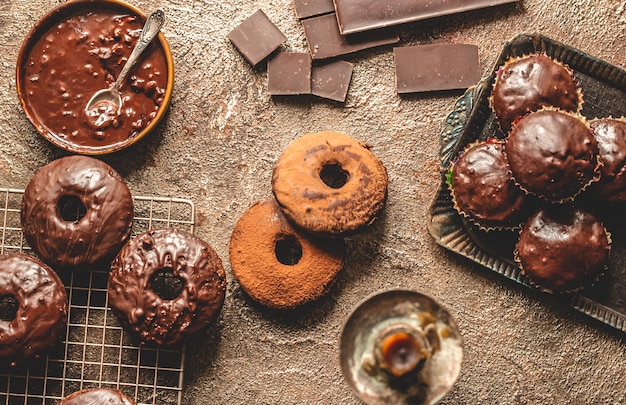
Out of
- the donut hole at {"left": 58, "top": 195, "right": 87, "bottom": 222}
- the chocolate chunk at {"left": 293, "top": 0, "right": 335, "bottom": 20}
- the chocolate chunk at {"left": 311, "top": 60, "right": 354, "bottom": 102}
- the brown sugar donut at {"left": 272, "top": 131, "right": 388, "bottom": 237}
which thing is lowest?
the brown sugar donut at {"left": 272, "top": 131, "right": 388, "bottom": 237}

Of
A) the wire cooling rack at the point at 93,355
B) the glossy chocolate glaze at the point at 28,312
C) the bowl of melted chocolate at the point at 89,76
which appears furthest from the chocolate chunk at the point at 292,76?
the glossy chocolate glaze at the point at 28,312

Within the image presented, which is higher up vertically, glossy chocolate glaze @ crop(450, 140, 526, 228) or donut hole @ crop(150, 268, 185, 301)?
glossy chocolate glaze @ crop(450, 140, 526, 228)

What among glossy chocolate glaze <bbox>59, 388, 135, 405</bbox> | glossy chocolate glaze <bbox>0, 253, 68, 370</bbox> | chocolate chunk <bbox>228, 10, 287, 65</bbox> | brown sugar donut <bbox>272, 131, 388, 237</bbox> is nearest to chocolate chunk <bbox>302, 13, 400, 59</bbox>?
chocolate chunk <bbox>228, 10, 287, 65</bbox>

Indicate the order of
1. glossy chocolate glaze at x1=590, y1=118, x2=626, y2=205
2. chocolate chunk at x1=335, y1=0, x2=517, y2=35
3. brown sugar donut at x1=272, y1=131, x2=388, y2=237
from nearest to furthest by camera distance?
glossy chocolate glaze at x1=590, y1=118, x2=626, y2=205, brown sugar donut at x1=272, y1=131, x2=388, y2=237, chocolate chunk at x1=335, y1=0, x2=517, y2=35

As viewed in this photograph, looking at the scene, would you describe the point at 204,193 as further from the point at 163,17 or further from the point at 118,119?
the point at 163,17

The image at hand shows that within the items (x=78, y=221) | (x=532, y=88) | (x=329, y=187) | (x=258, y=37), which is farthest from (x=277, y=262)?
(x=532, y=88)

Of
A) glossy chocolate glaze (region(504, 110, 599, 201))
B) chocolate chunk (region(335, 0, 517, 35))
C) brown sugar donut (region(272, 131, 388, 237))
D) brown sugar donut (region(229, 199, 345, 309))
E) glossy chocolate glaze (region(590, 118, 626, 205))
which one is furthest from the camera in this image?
chocolate chunk (region(335, 0, 517, 35))

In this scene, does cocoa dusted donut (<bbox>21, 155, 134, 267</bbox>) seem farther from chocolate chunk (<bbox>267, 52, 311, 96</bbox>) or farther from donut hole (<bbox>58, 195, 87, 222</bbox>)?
chocolate chunk (<bbox>267, 52, 311, 96</bbox>)

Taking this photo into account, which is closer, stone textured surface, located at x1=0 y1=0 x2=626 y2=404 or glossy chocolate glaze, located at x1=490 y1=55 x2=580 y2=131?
glossy chocolate glaze, located at x1=490 y1=55 x2=580 y2=131
